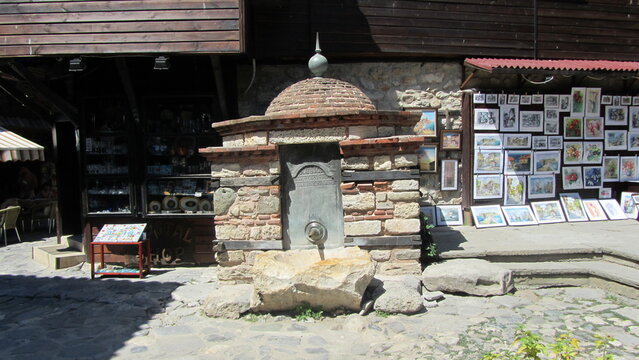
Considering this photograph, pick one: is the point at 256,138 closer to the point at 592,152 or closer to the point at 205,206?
the point at 205,206

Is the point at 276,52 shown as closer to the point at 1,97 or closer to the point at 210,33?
the point at 210,33

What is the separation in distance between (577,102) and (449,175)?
9.57 ft

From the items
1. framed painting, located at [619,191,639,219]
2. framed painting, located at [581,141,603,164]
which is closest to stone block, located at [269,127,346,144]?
framed painting, located at [581,141,603,164]

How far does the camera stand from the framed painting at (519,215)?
26.4 feet

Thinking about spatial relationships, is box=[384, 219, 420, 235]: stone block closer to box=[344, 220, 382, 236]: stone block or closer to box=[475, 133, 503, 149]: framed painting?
box=[344, 220, 382, 236]: stone block

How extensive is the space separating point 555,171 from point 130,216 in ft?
25.8

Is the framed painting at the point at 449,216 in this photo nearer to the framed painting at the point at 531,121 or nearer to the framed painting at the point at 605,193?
the framed painting at the point at 531,121

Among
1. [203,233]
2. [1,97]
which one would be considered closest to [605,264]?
[203,233]

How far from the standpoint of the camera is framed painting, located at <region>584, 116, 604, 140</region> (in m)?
8.49

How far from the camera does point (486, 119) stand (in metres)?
8.13

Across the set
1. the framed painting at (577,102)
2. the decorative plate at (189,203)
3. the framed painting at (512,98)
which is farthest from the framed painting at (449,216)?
the decorative plate at (189,203)

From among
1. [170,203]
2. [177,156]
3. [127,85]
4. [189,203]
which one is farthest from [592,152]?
[127,85]

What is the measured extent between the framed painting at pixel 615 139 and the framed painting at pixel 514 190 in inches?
75.4

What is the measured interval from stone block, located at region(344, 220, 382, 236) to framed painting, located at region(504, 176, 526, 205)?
3.92 m
